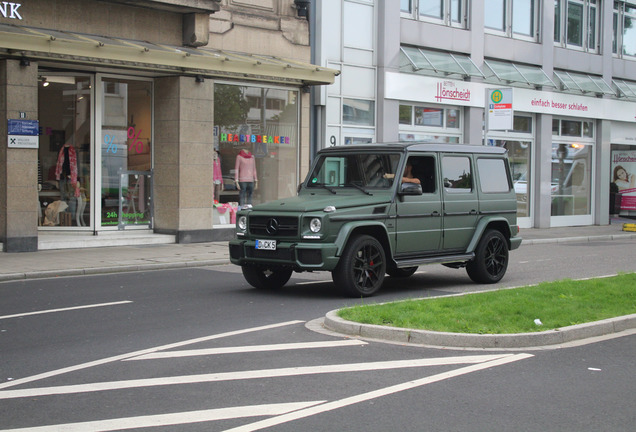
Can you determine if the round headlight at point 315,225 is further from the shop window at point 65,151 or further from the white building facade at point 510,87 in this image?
the white building facade at point 510,87

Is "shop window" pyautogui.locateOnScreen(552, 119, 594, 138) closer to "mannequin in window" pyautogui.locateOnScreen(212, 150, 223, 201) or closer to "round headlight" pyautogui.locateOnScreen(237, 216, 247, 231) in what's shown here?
"mannequin in window" pyautogui.locateOnScreen(212, 150, 223, 201)

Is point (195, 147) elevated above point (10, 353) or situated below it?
above

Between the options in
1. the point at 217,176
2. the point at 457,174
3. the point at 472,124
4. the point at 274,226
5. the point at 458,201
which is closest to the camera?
the point at 274,226

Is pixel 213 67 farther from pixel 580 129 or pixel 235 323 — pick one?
pixel 580 129

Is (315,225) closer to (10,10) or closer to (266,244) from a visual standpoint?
(266,244)

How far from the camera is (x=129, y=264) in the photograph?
15164 mm

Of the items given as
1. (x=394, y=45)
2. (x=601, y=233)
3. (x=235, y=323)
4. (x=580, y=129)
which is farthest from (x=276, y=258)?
(x=580, y=129)

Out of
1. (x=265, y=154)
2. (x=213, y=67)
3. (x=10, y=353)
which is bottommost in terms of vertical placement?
(x=10, y=353)

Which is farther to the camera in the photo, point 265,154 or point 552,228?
point 552,228

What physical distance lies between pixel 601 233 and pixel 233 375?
22.7 metres

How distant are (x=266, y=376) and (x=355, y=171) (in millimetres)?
5989

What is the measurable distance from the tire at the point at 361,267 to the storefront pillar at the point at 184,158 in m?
9.42

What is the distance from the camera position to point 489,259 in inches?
515

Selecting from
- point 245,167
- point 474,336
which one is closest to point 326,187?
point 474,336
